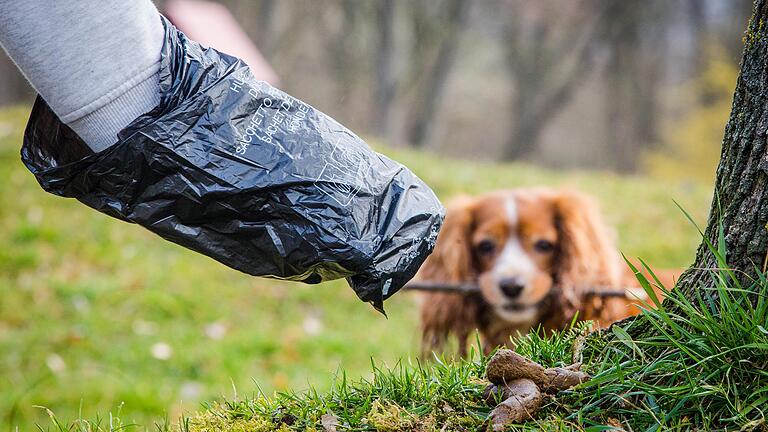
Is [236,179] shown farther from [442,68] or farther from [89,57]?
[442,68]

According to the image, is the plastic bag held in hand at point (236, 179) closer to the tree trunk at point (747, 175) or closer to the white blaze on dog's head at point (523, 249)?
the tree trunk at point (747, 175)

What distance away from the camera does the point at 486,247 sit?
425cm

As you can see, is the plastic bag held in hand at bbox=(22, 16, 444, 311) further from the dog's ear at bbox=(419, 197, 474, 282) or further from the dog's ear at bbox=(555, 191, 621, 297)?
the dog's ear at bbox=(419, 197, 474, 282)

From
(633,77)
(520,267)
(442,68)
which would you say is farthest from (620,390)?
(633,77)

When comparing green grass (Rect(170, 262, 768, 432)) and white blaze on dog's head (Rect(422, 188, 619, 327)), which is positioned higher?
green grass (Rect(170, 262, 768, 432))

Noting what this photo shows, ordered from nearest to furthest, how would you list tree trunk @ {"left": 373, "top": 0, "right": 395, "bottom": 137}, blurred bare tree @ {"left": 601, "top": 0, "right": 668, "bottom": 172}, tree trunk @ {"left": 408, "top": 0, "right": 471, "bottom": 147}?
tree trunk @ {"left": 373, "top": 0, "right": 395, "bottom": 137}, tree trunk @ {"left": 408, "top": 0, "right": 471, "bottom": 147}, blurred bare tree @ {"left": 601, "top": 0, "right": 668, "bottom": 172}

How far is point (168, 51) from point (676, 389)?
4.30ft

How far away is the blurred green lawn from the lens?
16.4 feet

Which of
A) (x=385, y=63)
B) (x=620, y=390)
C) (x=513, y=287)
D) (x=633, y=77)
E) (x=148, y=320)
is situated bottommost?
(x=385, y=63)

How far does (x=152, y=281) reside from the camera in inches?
275

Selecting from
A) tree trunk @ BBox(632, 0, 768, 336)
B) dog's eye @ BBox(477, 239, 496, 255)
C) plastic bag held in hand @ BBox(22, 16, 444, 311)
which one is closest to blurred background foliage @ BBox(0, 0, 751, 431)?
plastic bag held in hand @ BBox(22, 16, 444, 311)

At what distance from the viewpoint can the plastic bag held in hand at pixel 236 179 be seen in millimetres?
1644

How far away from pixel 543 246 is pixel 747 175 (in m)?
2.45

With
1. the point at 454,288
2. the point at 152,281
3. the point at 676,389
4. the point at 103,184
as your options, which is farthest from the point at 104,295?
the point at 676,389
